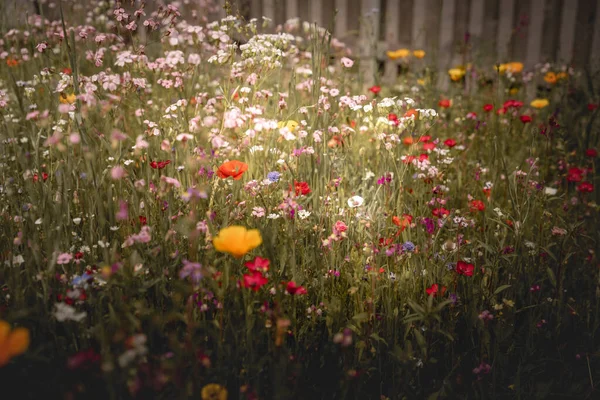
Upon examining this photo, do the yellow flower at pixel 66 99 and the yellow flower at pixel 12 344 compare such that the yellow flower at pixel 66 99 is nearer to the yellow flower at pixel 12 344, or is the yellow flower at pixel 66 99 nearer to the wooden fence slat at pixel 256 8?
the yellow flower at pixel 12 344

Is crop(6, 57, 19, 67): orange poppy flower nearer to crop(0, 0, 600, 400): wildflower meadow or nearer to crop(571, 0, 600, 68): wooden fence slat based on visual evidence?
crop(0, 0, 600, 400): wildflower meadow

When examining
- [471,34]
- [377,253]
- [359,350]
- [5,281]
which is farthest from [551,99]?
[5,281]

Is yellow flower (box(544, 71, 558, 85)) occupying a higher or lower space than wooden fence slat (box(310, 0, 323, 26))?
lower

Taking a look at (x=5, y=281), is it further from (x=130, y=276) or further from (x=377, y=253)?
(x=377, y=253)

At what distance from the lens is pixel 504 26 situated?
4.43 metres

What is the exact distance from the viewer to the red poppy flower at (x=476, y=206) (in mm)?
2192

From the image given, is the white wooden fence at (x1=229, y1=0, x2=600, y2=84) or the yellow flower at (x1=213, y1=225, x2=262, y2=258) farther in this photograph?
the white wooden fence at (x1=229, y1=0, x2=600, y2=84)

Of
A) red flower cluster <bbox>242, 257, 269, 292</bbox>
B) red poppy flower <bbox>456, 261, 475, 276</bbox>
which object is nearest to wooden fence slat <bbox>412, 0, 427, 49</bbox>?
red poppy flower <bbox>456, 261, 475, 276</bbox>

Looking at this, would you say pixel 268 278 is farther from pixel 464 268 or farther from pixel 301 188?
pixel 464 268

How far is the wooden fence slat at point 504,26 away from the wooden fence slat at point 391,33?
3.15 ft

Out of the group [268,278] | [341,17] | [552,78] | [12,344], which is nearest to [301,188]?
→ [268,278]

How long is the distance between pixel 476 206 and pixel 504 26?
9.39 ft

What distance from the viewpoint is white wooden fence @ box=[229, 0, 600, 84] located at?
13.5ft

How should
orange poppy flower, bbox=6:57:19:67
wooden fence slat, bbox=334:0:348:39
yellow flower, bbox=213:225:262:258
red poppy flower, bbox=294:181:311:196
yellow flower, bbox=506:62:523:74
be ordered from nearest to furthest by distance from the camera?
yellow flower, bbox=213:225:262:258 < red poppy flower, bbox=294:181:311:196 < orange poppy flower, bbox=6:57:19:67 < yellow flower, bbox=506:62:523:74 < wooden fence slat, bbox=334:0:348:39
